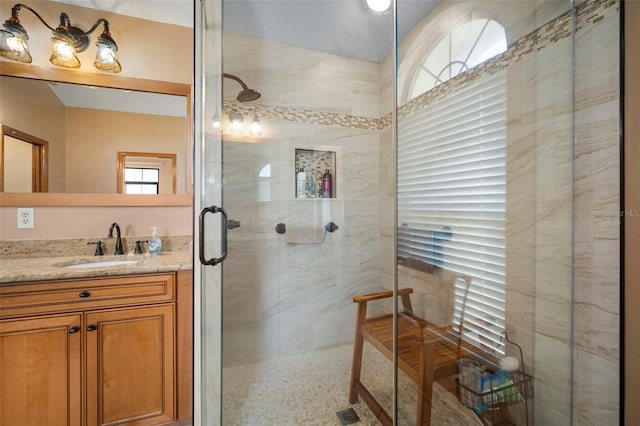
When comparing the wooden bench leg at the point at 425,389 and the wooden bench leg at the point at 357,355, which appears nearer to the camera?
the wooden bench leg at the point at 425,389

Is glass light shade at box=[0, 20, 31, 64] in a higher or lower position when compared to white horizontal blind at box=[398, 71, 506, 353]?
higher

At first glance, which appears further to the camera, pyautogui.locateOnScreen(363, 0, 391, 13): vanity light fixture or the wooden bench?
pyautogui.locateOnScreen(363, 0, 391, 13): vanity light fixture

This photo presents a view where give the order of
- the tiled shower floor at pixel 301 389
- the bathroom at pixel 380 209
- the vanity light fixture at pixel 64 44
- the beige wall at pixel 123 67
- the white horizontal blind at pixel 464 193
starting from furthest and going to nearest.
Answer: the beige wall at pixel 123 67, the vanity light fixture at pixel 64 44, the tiled shower floor at pixel 301 389, the white horizontal blind at pixel 464 193, the bathroom at pixel 380 209

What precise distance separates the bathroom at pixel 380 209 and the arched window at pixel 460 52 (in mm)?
46

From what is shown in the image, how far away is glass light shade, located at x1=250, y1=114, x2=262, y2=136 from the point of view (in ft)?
5.22

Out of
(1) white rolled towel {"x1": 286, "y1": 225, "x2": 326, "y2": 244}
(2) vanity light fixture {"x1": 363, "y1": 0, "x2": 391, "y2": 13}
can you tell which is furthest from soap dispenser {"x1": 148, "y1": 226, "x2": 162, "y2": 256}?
(2) vanity light fixture {"x1": 363, "y1": 0, "x2": 391, "y2": 13}

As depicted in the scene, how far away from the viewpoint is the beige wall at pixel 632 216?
2.42 ft

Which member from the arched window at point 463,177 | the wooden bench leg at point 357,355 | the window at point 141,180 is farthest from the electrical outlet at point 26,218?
the arched window at point 463,177

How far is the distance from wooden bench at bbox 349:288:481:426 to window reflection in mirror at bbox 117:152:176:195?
5.07 ft

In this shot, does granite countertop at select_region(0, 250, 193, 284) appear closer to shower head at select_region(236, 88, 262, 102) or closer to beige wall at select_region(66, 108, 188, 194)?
beige wall at select_region(66, 108, 188, 194)

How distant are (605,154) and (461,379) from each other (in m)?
0.94

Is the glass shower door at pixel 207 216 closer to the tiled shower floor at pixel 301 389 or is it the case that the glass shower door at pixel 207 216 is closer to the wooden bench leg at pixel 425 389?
the tiled shower floor at pixel 301 389

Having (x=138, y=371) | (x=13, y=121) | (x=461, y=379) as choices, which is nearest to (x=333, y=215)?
(x=461, y=379)

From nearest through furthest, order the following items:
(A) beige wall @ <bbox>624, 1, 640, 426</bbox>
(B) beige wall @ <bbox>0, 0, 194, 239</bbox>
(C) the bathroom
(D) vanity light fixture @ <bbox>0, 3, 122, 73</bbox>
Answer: (A) beige wall @ <bbox>624, 1, 640, 426</bbox>
(C) the bathroom
(D) vanity light fixture @ <bbox>0, 3, 122, 73</bbox>
(B) beige wall @ <bbox>0, 0, 194, 239</bbox>
